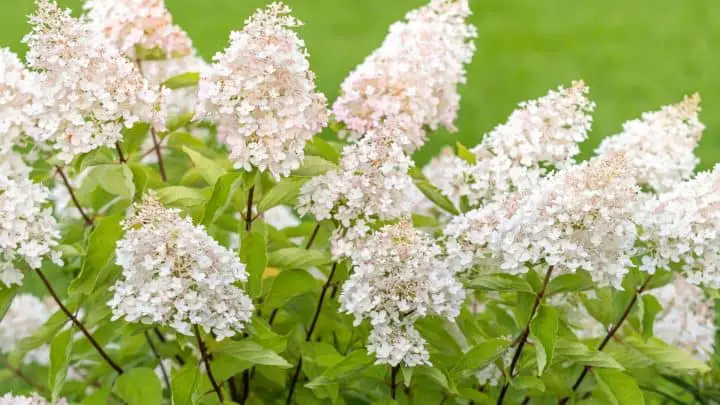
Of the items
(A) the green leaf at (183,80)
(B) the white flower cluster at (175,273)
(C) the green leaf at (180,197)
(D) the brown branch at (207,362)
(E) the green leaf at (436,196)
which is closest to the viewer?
(B) the white flower cluster at (175,273)

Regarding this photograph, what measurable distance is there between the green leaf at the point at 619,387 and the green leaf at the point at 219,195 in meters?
0.93

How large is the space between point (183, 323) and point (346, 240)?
490 mm

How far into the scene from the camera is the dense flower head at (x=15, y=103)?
246cm

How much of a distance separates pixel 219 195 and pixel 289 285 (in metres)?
0.34

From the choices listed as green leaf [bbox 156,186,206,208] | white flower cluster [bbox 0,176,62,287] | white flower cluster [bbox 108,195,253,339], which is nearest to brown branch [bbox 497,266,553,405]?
white flower cluster [bbox 108,195,253,339]

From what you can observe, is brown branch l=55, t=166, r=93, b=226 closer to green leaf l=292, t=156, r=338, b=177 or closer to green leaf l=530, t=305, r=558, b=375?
green leaf l=292, t=156, r=338, b=177

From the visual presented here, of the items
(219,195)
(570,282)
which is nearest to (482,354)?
(570,282)

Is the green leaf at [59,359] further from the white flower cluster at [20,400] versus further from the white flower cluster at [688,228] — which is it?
the white flower cluster at [688,228]

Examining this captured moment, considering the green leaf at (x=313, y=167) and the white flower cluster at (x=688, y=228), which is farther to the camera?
the green leaf at (x=313, y=167)

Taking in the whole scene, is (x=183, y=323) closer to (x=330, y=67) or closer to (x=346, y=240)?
(x=346, y=240)

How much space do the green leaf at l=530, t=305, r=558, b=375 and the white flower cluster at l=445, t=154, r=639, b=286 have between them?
0.36 ft

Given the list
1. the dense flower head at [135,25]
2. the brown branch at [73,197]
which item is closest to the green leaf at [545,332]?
the brown branch at [73,197]

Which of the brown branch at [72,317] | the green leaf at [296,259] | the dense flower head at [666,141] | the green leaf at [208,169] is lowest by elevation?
the brown branch at [72,317]

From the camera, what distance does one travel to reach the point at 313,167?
7.86 feet
